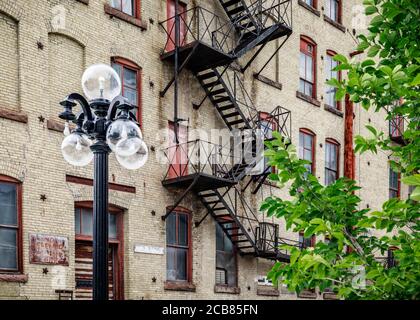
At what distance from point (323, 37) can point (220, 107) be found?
24.4 feet

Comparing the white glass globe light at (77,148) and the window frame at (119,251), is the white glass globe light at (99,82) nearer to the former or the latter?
the white glass globe light at (77,148)

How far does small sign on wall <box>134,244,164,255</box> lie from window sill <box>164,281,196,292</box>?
34.7 inches

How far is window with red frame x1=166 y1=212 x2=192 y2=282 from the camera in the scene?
17500 mm

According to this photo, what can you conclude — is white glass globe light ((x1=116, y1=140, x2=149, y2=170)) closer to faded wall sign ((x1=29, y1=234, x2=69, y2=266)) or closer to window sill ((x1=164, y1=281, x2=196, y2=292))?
faded wall sign ((x1=29, y1=234, x2=69, y2=266))

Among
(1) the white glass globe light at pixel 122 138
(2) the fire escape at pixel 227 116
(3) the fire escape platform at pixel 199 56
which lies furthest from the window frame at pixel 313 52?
(1) the white glass globe light at pixel 122 138

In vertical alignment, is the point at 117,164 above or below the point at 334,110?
below

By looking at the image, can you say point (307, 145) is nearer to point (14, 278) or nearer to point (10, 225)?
point (10, 225)

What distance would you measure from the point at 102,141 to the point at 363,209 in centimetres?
314

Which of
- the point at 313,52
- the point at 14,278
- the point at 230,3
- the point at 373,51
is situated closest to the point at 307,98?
the point at 313,52

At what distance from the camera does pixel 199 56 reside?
17.8 metres

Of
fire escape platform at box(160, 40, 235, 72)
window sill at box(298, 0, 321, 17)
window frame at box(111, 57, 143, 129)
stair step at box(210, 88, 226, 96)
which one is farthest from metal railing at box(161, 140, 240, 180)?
window sill at box(298, 0, 321, 17)

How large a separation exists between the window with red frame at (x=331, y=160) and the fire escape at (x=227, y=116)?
3.86 m

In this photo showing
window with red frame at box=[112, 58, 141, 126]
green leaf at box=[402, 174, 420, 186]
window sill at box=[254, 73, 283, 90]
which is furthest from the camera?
window sill at box=[254, 73, 283, 90]

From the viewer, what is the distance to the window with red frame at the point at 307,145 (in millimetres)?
22859
